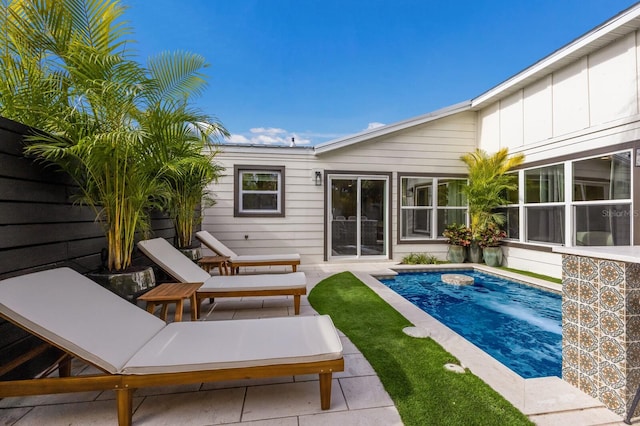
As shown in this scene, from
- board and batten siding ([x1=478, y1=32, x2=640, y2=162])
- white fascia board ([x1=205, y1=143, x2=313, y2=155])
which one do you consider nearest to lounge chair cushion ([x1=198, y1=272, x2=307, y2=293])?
white fascia board ([x1=205, y1=143, x2=313, y2=155])

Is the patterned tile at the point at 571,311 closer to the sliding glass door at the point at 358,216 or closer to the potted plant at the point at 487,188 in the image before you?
the potted plant at the point at 487,188

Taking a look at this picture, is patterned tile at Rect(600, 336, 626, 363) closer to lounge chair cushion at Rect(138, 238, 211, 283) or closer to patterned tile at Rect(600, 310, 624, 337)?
patterned tile at Rect(600, 310, 624, 337)

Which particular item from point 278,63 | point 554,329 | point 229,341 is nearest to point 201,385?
point 229,341

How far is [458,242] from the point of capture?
299 inches

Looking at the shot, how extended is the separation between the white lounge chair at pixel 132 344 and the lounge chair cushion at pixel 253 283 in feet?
4.56

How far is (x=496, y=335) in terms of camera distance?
3.71m

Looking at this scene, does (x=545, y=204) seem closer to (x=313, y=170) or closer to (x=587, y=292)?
(x=587, y=292)

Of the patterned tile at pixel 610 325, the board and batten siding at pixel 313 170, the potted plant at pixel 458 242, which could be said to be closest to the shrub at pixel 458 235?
the potted plant at pixel 458 242

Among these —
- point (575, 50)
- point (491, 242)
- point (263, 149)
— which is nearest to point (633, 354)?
point (575, 50)

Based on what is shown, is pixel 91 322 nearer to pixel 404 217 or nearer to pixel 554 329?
pixel 554 329

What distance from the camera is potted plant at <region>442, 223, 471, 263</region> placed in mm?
7563

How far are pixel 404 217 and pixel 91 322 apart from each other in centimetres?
720

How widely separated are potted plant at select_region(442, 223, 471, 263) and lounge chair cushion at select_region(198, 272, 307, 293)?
506cm

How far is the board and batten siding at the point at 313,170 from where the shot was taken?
7.48 meters
